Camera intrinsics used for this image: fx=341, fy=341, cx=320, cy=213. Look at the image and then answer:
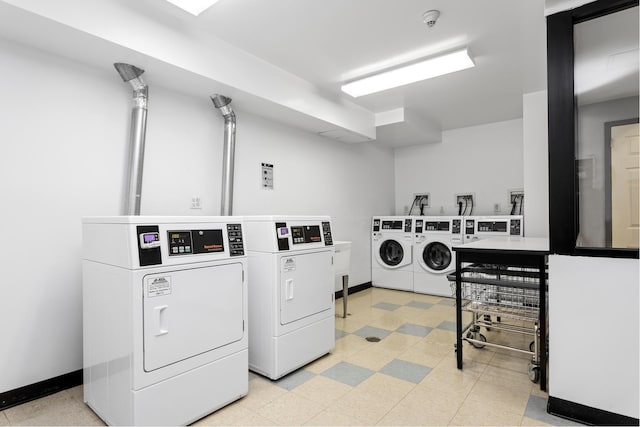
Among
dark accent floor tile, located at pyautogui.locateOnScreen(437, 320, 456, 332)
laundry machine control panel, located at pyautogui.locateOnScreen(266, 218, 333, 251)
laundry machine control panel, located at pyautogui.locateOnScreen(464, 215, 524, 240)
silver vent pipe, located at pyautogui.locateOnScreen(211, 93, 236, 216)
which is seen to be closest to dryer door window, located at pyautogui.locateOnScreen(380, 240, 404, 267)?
laundry machine control panel, located at pyautogui.locateOnScreen(464, 215, 524, 240)

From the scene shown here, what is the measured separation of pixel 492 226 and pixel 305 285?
319 centimetres

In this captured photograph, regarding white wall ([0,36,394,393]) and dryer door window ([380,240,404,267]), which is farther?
dryer door window ([380,240,404,267])

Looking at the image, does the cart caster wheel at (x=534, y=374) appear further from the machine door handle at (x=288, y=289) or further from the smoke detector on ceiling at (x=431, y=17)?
the smoke detector on ceiling at (x=431, y=17)

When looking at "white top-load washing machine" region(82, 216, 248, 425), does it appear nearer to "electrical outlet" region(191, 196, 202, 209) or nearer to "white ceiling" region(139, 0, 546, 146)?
"electrical outlet" region(191, 196, 202, 209)

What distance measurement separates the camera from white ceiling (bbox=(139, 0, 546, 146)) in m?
2.42

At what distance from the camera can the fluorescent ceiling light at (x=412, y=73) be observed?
305 cm

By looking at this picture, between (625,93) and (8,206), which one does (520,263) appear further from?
(8,206)

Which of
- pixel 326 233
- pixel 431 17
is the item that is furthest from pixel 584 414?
pixel 431 17

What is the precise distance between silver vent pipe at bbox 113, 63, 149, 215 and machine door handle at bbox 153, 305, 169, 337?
3.35 ft

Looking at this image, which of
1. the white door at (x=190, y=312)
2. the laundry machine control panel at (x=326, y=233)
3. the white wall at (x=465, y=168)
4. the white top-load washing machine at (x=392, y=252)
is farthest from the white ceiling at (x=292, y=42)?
the white top-load washing machine at (x=392, y=252)

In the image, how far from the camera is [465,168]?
575cm

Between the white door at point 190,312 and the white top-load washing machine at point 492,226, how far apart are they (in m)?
3.68

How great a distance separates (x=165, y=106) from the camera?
9.84 ft

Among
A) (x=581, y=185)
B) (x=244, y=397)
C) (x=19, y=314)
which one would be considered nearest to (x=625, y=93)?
(x=581, y=185)
